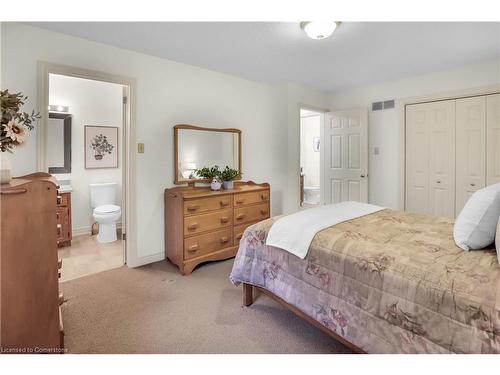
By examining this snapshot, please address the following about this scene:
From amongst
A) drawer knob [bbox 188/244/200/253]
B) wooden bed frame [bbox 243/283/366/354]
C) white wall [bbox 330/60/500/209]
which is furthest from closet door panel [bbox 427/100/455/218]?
drawer knob [bbox 188/244/200/253]

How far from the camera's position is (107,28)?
2.46m

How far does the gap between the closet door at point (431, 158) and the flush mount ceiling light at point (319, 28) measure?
224 cm

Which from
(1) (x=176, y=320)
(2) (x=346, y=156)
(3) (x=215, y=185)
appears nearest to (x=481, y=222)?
(1) (x=176, y=320)

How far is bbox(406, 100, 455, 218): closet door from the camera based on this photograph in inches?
146

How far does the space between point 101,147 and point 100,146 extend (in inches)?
0.8

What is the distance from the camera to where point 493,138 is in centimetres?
337

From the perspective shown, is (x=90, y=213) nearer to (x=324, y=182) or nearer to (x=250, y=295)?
(x=250, y=295)

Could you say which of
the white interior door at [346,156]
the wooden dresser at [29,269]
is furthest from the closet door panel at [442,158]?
the wooden dresser at [29,269]

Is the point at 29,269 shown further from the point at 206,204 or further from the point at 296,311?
the point at 206,204

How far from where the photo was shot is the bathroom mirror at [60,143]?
405 centimetres

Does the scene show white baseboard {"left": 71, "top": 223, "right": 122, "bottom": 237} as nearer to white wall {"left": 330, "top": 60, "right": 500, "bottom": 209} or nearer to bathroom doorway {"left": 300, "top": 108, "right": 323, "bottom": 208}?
white wall {"left": 330, "top": 60, "right": 500, "bottom": 209}

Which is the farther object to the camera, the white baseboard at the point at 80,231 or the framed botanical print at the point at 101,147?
the framed botanical print at the point at 101,147

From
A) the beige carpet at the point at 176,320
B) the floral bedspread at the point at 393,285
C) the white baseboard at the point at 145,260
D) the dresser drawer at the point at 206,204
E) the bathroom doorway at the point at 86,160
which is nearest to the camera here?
the floral bedspread at the point at 393,285

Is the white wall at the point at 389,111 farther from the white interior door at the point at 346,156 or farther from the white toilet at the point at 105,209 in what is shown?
the white toilet at the point at 105,209
